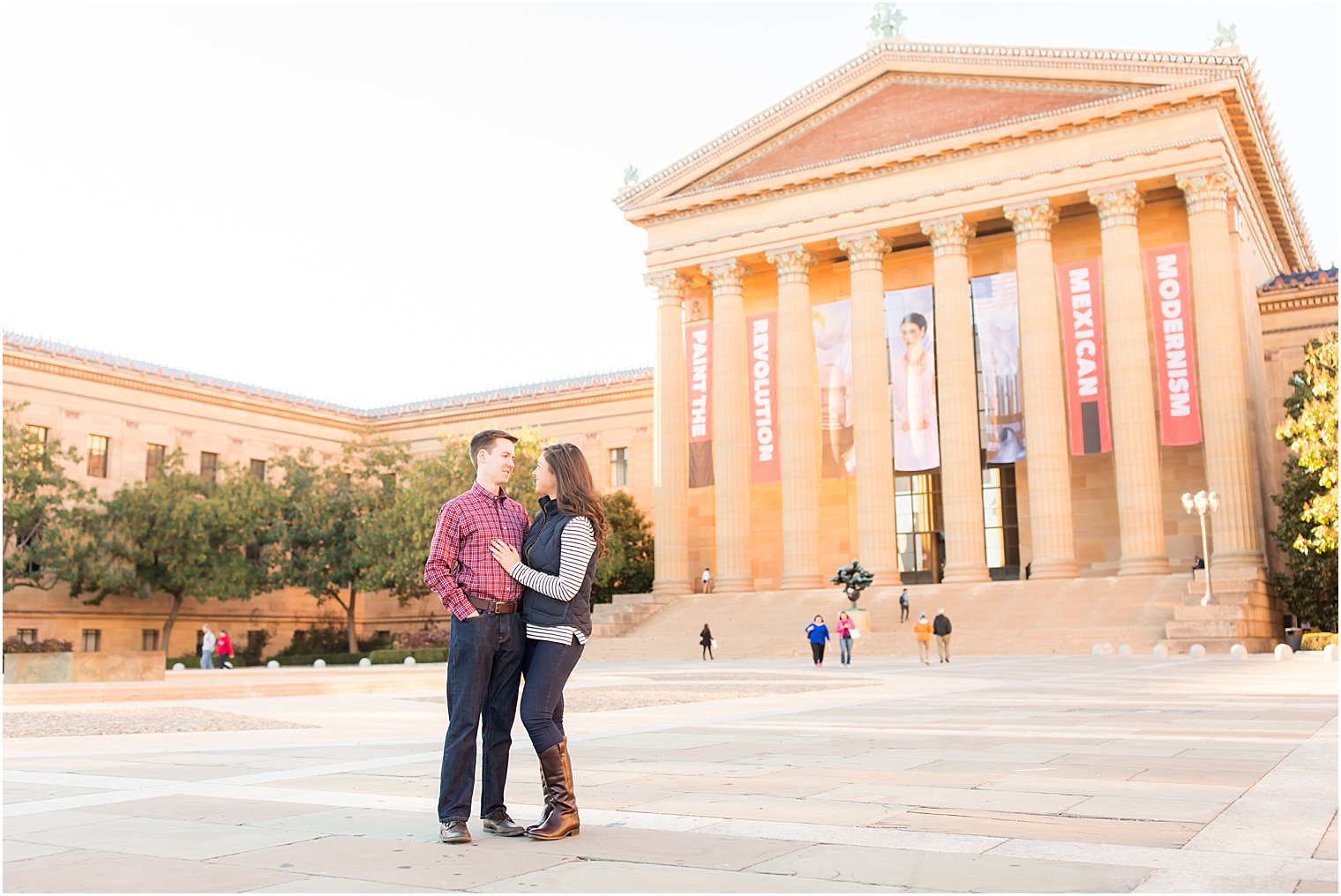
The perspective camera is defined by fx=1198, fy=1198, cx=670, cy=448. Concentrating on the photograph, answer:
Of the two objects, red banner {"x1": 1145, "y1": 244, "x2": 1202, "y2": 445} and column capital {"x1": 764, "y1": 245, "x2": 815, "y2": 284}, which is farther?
column capital {"x1": 764, "y1": 245, "x2": 815, "y2": 284}

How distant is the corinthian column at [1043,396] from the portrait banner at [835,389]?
6.76 metres

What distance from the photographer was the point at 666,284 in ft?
174

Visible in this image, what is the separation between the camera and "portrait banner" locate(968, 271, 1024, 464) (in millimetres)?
44500

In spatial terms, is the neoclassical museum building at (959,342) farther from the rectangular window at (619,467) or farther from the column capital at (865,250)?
the rectangular window at (619,467)

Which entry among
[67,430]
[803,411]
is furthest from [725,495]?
[67,430]

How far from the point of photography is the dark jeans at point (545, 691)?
20.2ft

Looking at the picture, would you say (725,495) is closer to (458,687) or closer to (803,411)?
(803,411)

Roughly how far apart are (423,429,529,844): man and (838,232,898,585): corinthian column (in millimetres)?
40419

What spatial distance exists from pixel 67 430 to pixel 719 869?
5506 centimetres

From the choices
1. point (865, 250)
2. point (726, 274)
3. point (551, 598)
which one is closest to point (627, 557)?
point (726, 274)

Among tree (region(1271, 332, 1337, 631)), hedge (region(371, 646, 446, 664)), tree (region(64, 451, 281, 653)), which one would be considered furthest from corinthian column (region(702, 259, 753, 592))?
tree (region(1271, 332, 1337, 631))

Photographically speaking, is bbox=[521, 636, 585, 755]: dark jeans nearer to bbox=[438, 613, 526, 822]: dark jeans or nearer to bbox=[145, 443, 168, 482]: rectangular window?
bbox=[438, 613, 526, 822]: dark jeans

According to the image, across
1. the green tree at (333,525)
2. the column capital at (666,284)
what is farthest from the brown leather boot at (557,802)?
the column capital at (666,284)

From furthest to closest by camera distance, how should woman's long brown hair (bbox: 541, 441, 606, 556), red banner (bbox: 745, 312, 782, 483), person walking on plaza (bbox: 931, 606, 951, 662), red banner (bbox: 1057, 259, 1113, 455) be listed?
red banner (bbox: 745, 312, 782, 483), red banner (bbox: 1057, 259, 1113, 455), person walking on plaza (bbox: 931, 606, 951, 662), woman's long brown hair (bbox: 541, 441, 606, 556)
